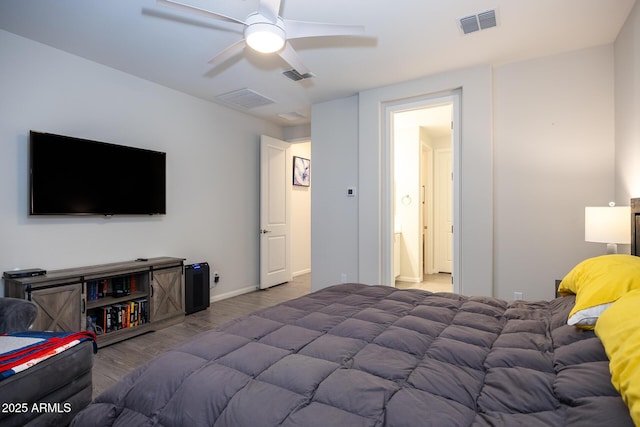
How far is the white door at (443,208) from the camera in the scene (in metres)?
6.54

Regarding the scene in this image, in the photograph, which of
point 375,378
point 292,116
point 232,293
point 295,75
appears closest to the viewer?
point 375,378

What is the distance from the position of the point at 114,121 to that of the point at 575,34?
4.50 metres

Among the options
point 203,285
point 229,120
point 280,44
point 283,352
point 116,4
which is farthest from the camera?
point 229,120

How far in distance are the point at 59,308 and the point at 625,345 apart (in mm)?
3504

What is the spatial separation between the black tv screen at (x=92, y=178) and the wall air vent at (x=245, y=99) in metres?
1.17

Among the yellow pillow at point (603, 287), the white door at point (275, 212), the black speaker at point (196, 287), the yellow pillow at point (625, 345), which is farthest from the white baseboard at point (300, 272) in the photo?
the yellow pillow at point (625, 345)

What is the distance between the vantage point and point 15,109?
278 centimetres

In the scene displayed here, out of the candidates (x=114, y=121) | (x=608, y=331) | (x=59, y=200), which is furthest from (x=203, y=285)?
(x=608, y=331)

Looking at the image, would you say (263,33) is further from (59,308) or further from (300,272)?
(300,272)

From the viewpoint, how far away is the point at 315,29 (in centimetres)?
212

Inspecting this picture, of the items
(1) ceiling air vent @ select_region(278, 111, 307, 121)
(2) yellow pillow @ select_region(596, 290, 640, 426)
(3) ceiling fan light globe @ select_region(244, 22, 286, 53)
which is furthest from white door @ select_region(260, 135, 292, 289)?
(2) yellow pillow @ select_region(596, 290, 640, 426)

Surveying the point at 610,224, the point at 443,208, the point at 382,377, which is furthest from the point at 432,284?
the point at 382,377

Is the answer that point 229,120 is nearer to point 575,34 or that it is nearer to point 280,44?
point 280,44

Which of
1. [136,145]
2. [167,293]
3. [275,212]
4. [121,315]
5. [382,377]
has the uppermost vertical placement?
[136,145]
